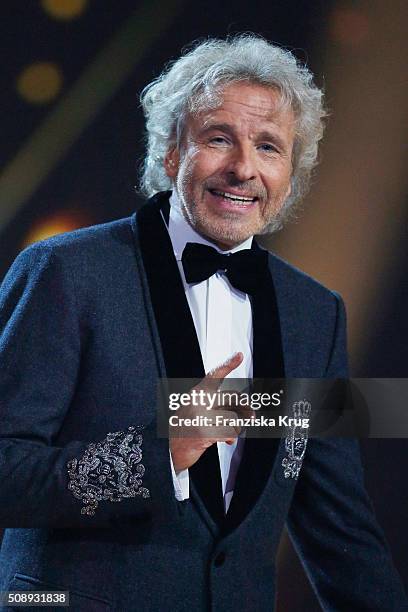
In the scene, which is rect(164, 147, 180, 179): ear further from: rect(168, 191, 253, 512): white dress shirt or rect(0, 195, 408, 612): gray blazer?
rect(0, 195, 408, 612): gray blazer

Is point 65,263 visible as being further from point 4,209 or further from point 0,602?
point 0,602

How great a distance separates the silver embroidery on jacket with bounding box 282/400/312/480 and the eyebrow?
0.47 metres

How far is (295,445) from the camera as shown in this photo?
5.24 feet

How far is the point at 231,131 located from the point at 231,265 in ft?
0.77

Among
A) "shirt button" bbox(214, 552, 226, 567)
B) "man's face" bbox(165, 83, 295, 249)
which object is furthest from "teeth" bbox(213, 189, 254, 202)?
"shirt button" bbox(214, 552, 226, 567)

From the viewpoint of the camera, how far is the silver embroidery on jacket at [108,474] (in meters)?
1.36

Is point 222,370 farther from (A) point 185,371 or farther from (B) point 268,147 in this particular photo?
(B) point 268,147

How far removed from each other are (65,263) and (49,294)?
6cm

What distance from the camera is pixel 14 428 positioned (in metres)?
1.40

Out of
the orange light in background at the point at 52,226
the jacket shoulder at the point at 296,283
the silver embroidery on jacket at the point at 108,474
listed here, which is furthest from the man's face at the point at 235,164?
the silver embroidery on jacket at the point at 108,474

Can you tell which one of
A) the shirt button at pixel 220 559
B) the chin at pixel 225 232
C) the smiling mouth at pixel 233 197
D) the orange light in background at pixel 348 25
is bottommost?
the shirt button at pixel 220 559

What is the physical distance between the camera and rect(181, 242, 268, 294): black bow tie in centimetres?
159

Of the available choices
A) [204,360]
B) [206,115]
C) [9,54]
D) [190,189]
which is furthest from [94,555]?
[9,54]

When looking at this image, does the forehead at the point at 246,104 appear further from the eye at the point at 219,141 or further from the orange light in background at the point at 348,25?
the orange light in background at the point at 348,25
